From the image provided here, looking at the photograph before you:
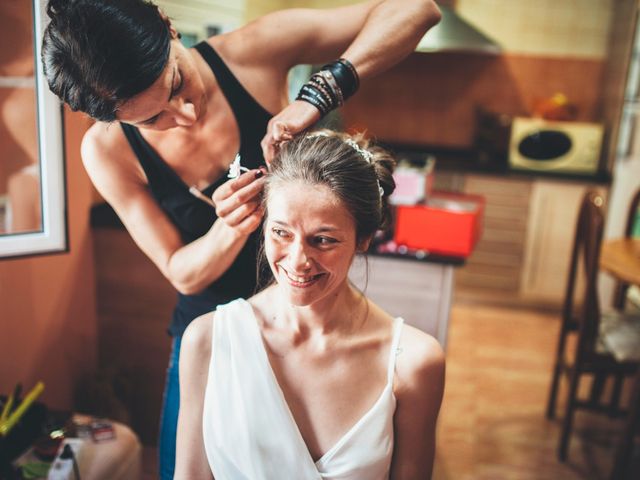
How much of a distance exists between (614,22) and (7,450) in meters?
4.73

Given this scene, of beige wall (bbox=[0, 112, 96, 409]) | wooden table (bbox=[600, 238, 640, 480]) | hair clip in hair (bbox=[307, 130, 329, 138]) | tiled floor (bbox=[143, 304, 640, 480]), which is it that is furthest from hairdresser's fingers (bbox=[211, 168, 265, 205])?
wooden table (bbox=[600, 238, 640, 480])

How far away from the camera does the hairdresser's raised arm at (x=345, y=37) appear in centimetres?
105

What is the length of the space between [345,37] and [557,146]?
3.51 m

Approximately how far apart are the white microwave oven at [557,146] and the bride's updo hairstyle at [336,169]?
3.53 metres

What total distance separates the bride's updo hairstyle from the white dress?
32 cm

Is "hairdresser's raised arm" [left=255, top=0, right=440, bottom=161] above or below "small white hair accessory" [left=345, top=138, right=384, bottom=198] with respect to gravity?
above

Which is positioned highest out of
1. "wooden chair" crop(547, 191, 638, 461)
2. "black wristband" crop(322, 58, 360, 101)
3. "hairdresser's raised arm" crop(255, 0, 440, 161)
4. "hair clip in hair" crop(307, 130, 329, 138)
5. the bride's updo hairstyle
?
"hairdresser's raised arm" crop(255, 0, 440, 161)

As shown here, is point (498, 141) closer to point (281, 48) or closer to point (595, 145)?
point (595, 145)

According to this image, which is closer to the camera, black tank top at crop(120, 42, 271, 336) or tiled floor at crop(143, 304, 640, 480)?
black tank top at crop(120, 42, 271, 336)

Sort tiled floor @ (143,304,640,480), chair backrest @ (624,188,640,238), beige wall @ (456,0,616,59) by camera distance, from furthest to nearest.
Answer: beige wall @ (456,0,616,59)
chair backrest @ (624,188,640,238)
tiled floor @ (143,304,640,480)

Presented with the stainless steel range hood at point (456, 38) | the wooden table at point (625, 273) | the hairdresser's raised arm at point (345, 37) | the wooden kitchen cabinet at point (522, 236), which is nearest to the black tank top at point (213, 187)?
the hairdresser's raised arm at point (345, 37)

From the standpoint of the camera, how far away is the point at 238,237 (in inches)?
45.1

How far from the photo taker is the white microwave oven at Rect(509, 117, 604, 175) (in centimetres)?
426

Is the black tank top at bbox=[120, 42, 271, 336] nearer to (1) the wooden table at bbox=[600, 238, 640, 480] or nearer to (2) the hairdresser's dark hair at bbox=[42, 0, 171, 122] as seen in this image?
(2) the hairdresser's dark hair at bbox=[42, 0, 171, 122]
